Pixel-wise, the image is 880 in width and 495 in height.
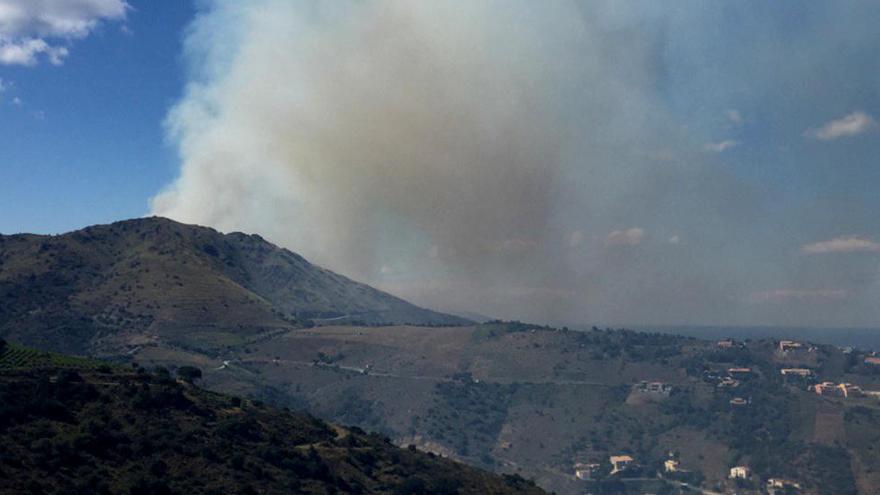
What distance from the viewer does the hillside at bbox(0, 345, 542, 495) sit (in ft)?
196

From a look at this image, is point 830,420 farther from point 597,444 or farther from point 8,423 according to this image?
point 8,423

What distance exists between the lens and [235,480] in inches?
2638

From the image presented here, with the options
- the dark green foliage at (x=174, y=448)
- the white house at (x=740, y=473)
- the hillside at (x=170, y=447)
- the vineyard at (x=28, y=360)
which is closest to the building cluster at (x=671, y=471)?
the white house at (x=740, y=473)

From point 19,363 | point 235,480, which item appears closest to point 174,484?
point 235,480

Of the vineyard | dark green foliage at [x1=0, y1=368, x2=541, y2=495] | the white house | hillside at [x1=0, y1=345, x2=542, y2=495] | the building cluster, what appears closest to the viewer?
dark green foliage at [x1=0, y1=368, x2=541, y2=495]

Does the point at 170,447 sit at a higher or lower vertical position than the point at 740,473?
higher

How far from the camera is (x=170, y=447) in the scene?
69500mm

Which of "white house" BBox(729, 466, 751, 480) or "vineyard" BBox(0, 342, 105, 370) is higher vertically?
"vineyard" BBox(0, 342, 105, 370)

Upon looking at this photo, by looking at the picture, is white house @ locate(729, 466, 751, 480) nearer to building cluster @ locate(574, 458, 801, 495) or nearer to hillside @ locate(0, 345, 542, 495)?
building cluster @ locate(574, 458, 801, 495)

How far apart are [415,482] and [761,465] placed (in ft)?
374

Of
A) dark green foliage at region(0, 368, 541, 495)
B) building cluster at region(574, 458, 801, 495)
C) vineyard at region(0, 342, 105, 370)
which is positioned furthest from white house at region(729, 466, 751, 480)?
vineyard at region(0, 342, 105, 370)

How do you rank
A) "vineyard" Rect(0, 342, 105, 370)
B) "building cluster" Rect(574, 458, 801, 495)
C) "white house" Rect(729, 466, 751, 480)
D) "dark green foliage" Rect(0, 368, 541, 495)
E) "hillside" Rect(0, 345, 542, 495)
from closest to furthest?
"dark green foliage" Rect(0, 368, 541, 495)
"hillside" Rect(0, 345, 542, 495)
"vineyard" Rect(0, 342, 105, 370)
"building cluster" Rect(574, 458, 801, 495)
"white house" Rect(729, 466, 751, 480)

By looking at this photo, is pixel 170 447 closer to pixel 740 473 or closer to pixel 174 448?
pixel 174 448

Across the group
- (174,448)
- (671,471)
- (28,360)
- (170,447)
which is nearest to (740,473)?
(671,471)
